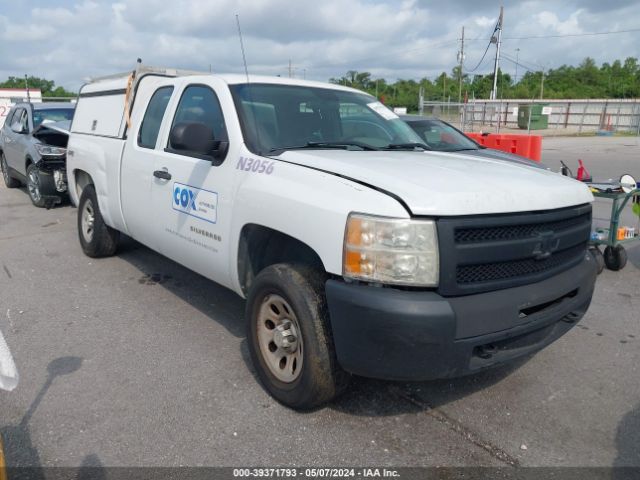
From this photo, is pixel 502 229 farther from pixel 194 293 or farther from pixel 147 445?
pixel 194 293

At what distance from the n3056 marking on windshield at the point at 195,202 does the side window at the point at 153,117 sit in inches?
29.3

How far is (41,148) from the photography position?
30.2ft

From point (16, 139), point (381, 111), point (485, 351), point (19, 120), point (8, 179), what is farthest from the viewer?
point (8, 179)

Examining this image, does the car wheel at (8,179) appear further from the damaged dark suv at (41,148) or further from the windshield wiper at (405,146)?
the windshield wiper at (405,146)

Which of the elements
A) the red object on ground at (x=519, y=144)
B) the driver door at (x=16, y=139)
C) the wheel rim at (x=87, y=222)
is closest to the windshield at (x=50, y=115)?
the driver door at (x=16, y=139)

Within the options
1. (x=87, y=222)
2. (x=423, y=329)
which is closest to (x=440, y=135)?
(x=87, y=222)

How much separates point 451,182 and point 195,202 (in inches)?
73.5

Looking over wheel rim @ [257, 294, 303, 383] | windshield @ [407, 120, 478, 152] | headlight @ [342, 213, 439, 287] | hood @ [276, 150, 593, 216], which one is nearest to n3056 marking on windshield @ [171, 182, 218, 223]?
hood @ [276, 150, 593, 216]

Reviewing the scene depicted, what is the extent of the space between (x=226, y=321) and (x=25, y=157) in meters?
7.15

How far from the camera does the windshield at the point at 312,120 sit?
374 cm

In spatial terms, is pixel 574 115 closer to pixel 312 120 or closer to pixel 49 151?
pixel 49 151

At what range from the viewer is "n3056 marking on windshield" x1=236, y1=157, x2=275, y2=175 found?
11.1 ft

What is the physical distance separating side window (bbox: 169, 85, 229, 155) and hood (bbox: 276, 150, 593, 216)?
28.2 inches

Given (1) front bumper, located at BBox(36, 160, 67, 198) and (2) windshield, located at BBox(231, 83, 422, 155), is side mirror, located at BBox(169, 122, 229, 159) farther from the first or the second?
(1) front bumper, located at BBox(36, 160, 67, 198)
